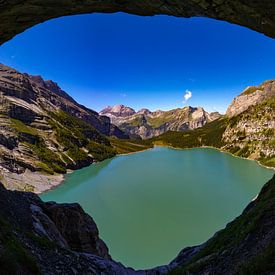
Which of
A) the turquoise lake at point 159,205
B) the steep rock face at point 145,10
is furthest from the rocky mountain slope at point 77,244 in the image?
the turquoise lake at point 159,205

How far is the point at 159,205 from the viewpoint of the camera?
333 ft

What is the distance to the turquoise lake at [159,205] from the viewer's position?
229ft

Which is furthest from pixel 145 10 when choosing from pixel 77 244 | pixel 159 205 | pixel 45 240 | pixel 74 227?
pixel 159 205

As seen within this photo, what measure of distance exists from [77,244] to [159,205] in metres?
67.7

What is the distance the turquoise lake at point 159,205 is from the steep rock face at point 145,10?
55.1 metres

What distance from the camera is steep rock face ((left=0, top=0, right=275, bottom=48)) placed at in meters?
15.5

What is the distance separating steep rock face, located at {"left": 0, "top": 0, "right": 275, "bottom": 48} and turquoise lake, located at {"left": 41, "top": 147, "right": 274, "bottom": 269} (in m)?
55.1

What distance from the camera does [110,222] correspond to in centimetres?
8919

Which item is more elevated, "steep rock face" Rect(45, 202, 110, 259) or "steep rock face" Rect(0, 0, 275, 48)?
"steep rock face" Rect(0, 0, 275, 48)

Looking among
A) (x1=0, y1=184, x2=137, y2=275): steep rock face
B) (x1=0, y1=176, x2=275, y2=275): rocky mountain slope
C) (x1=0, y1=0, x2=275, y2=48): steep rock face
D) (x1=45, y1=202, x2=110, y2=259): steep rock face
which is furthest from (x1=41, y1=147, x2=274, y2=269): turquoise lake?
(x1=0, y1=0, x2=275, y2=48): steep rock face

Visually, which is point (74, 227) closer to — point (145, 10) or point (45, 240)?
point (45, 240)

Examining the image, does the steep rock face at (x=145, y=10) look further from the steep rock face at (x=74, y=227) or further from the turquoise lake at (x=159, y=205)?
the turquoise lake at (x=159, y=205)

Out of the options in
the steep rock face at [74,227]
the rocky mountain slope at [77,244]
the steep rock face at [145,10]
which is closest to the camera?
the rocky mountain slope at [77,244]

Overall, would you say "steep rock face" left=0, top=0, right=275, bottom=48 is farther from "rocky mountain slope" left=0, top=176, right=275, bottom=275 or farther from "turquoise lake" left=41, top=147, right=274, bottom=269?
"turquoise lake" left=41, top=147, right=274, bottom=269
